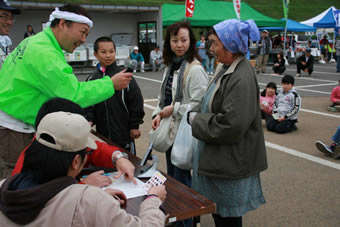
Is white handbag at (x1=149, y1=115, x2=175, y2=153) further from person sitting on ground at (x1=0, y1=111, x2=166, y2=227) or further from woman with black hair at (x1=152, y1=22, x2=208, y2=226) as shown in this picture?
person sitting on ground at (x1=0, y1=111, x2=166, y2=227)

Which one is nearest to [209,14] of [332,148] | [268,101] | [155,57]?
[155,57]

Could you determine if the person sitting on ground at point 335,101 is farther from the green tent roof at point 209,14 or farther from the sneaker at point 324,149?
the green tent roof at point 209,14

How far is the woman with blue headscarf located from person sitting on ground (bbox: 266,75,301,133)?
14.3 feet

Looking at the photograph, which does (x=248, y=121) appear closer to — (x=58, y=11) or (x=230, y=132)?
(x=230, y=132)

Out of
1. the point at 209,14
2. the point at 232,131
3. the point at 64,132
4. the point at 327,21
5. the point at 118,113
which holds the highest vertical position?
the point at 209,14

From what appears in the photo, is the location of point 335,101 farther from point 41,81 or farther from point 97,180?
point 41,81

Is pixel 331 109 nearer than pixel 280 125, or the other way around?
pixel 280 125

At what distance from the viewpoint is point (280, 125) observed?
6.29 meters

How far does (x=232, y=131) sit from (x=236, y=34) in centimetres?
61

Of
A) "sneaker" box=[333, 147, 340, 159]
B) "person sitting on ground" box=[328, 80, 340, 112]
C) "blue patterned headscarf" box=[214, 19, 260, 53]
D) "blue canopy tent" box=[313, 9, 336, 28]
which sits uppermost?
"blue canopy tent" box=[313, 9, 336, 28]

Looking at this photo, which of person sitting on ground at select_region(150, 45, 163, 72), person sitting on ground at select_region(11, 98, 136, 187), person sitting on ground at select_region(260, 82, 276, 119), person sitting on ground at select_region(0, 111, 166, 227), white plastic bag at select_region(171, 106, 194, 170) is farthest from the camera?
person sitting on ground at select_region(150, 45, 163, 72)

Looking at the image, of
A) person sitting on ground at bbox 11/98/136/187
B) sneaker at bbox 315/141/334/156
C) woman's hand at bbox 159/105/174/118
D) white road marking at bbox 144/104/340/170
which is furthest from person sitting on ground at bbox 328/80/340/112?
person sitting on ground at bbox 11/98/136/187

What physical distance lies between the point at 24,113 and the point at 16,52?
15.8 inches

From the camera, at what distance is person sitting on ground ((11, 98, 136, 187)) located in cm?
167
